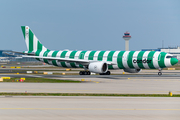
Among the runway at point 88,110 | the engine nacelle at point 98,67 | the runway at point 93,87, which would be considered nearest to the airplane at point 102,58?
the engine nacelle at point 98,67

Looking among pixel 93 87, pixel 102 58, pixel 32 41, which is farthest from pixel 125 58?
pixel 93 87

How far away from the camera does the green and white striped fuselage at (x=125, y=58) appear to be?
5147 centimetres

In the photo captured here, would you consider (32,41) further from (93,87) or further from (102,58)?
(93,87)

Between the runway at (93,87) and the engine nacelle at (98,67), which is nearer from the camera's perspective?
the runway at (93,87)

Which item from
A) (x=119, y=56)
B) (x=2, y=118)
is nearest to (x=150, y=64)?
(x=119, y=56)

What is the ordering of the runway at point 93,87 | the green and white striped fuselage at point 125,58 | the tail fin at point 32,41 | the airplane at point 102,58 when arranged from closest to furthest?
the runway at point 93,87 → the green and white striped fuselage at point 125,58 → the airplane at point 102,58 → the tail fin at point 32,41

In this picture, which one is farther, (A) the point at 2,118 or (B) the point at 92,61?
(B) the point at 92,61

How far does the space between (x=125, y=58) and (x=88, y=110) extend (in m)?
38.7

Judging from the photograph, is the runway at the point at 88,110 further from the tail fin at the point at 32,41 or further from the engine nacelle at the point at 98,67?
the tail fin at the point at 32,41

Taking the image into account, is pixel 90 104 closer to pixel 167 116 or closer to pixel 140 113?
pixel 140 113

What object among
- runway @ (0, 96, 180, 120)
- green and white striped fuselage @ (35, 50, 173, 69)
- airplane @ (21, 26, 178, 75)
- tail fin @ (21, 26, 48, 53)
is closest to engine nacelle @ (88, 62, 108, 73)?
airplane @ (21, 26, 178, 75)

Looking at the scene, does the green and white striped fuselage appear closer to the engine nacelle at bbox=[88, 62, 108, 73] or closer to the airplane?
the airplane

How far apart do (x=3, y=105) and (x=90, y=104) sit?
17.5 ft

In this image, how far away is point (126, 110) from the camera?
16.3 m
